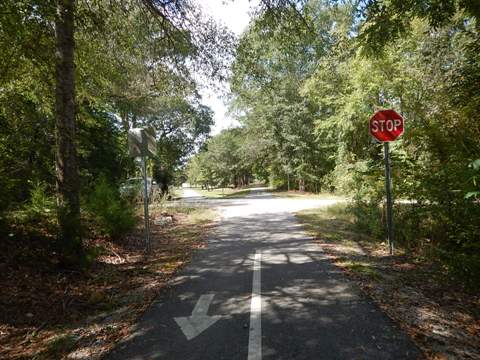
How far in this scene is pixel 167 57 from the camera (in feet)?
28.1

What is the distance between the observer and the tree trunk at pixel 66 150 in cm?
568

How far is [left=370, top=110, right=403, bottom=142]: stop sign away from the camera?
6465 mm

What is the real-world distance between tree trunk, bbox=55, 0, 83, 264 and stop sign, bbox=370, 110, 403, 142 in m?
6.23

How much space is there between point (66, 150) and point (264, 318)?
16.2 ft

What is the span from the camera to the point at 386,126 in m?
6.48

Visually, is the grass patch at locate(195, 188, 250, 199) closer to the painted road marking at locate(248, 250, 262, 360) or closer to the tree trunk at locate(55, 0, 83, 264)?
the tree trunk at locate(55, 0, 83, 264)

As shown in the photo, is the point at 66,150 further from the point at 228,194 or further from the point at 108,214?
the point at 228,194

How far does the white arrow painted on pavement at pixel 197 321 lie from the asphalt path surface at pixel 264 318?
0.01m

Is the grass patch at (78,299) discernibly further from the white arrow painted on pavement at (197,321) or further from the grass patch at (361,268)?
the grass patch at (361,268)

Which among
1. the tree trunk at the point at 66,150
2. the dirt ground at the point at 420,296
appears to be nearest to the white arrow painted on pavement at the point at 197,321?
the dirt ground at the point at 420,296

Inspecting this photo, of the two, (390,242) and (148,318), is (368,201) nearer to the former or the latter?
(390,242)

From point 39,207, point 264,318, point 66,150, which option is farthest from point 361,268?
point 39,207

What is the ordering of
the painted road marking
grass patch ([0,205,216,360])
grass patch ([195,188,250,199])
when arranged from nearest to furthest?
1. the painted road marking
2. grass patch ([0,205,216,360])
3. grass patch ([195,188,250,199])

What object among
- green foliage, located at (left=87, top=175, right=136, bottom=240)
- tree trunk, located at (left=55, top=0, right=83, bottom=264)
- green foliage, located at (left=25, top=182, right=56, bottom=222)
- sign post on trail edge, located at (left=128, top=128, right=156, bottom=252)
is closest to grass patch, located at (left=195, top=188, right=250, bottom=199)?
green foliage, located at (left=87, top=175, right=136, bottom=240)
